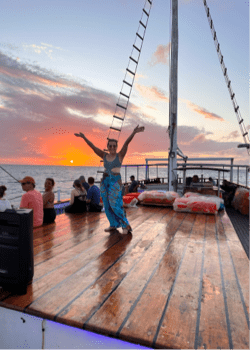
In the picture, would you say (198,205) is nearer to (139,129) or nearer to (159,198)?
(159,198)

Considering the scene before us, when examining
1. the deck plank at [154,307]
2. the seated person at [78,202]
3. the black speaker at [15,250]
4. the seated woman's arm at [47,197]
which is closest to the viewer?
the deck plank at [154,307]

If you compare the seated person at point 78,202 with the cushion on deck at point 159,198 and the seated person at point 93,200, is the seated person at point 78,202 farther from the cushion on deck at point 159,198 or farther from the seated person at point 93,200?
the cushion on deck at point 159,198

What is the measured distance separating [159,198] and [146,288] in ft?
15.9

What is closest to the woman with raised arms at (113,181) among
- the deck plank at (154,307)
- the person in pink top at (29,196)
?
the person in pink top at (29,196)

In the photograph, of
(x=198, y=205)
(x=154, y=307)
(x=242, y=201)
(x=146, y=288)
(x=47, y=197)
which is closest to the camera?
(x=154, y=307)

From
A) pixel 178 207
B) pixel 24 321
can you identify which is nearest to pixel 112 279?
pixel 24 321

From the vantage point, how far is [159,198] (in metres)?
6.91

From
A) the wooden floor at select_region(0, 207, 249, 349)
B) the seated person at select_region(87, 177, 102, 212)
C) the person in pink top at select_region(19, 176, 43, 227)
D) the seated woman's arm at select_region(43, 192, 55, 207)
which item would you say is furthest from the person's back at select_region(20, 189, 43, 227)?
the seated person at select_region(87, 177, 102, 212)

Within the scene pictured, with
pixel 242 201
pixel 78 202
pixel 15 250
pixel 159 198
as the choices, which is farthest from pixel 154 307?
pixel 242 201

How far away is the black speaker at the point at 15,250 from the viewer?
77.4 inches

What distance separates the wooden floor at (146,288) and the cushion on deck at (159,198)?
2.86 m

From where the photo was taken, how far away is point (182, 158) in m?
11.7

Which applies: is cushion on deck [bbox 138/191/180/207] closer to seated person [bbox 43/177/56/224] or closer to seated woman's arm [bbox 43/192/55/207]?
seated person [bbox 43/177/56/224]

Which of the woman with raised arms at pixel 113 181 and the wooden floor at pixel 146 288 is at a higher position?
the woman with raised arms at pixel 113 181
